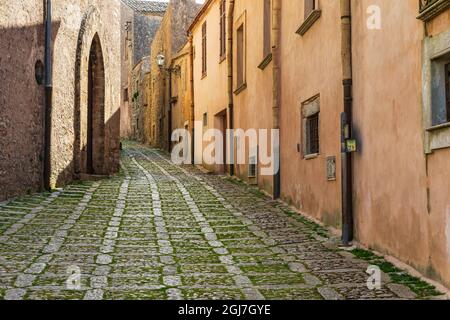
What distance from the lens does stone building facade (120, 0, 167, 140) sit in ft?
149

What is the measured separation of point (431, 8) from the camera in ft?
16.8

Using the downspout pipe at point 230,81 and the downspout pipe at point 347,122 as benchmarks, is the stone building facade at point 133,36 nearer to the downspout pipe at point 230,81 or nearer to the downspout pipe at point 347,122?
the downspout pipe at point 230,81

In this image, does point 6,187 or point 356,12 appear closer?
point 356,12

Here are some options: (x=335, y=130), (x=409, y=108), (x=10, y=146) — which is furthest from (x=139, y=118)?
(x=409, y=108)

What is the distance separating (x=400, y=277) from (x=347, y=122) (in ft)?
8.26

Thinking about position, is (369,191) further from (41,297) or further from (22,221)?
(22,221)

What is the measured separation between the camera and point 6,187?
33.1ft

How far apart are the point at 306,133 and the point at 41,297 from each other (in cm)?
600

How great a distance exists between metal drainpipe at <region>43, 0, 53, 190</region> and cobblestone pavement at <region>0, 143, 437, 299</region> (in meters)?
0.53

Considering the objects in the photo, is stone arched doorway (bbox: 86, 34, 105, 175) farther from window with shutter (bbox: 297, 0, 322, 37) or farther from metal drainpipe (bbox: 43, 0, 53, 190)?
window with shutter (bbox: 297, 0, 322, 37)

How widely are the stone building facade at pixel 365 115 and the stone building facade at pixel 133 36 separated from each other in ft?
109

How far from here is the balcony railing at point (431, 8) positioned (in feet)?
16.2

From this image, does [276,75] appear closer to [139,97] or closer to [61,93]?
[61,93]

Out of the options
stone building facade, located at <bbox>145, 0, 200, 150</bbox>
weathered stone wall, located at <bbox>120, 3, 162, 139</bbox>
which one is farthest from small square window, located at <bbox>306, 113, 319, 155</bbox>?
weathered stone wall, located at <bbox>120, 3, 162, 139</bbox>
